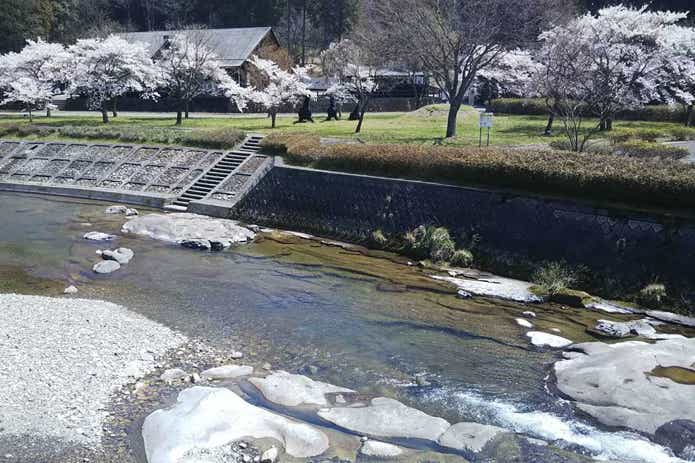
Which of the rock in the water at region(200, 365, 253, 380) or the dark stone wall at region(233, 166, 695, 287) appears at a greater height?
the dark stone wall at region(233, 166, 695, 287)

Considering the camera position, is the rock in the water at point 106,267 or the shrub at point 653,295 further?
the rock in the water at point 106,267

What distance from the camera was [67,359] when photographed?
10.3 m

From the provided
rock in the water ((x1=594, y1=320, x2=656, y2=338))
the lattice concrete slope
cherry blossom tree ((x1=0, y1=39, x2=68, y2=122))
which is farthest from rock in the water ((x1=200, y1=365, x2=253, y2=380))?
cherry blossom tree ((x1=0, y1=39, x2=68, y2=122))

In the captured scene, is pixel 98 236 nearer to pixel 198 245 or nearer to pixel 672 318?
pixel 198 245

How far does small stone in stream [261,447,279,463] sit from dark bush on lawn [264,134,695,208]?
39.7 ft

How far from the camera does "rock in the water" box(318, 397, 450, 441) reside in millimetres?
8648

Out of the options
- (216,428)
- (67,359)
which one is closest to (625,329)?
(216,428)

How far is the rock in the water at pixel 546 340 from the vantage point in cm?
1195

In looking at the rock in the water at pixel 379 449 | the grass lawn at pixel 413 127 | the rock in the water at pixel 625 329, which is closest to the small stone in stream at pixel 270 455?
the rock in the water at pixel 379 449

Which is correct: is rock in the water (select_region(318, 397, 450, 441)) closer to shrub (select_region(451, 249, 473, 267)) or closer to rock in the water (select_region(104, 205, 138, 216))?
shrub (select_region(451, 249, 473, 267))

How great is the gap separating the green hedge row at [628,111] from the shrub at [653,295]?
2340cm

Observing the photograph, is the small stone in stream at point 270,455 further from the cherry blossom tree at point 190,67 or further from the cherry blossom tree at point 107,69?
the cherry blossom tree at point 107,69

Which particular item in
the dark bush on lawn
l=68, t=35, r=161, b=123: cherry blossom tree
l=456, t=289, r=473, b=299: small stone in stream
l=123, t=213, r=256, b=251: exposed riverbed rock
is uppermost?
l=68, t=35, r=161, b=123: cherry blossom tree

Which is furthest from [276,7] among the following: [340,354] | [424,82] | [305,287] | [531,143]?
[340,354]
